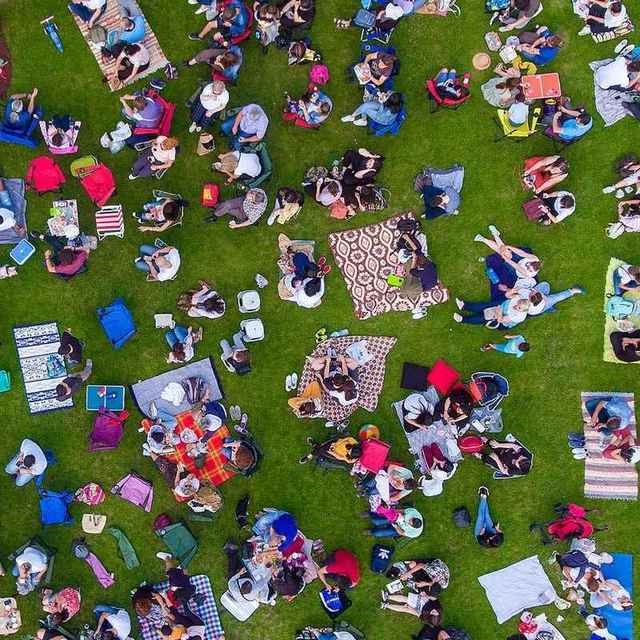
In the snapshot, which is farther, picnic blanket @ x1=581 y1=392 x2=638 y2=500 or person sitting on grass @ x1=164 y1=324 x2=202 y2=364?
picnic blanket @ x1=581 y1=392 x2=638 y2=500

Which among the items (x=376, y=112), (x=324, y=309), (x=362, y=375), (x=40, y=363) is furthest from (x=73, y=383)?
(x=376, y=112)

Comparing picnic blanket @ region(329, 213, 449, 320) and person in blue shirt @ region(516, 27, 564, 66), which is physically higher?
person in blue shirt @ region(516, 27, 564, 66)

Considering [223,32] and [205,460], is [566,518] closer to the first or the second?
[205,460]

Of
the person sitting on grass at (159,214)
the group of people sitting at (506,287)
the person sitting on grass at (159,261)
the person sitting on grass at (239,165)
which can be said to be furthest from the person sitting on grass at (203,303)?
the group of people sitting at (506,287)

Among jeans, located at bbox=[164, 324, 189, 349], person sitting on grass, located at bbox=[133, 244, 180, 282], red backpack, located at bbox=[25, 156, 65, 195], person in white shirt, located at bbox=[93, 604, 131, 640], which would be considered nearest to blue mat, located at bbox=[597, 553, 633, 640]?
person in white shirt, located at bbox=[93, 604, 131, 640]

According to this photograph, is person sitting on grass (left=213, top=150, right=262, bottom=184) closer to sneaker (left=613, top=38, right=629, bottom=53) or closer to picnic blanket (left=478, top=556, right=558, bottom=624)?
sneaker (left=613, top=38, right=629, bottom=53)

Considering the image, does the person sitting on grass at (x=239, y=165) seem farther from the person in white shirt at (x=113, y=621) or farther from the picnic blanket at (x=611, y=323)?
the person in white shirt at (x=113, y=621)
